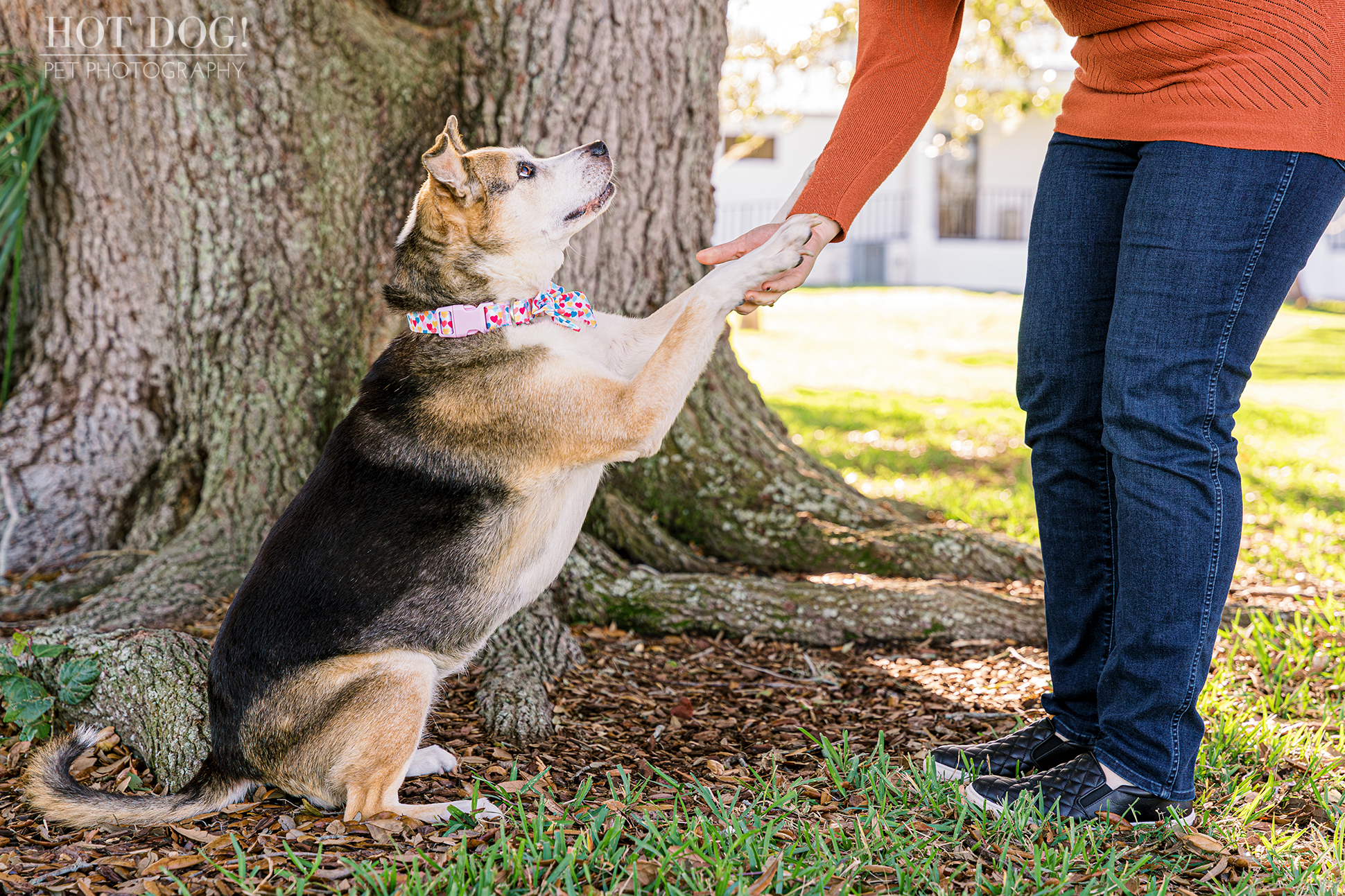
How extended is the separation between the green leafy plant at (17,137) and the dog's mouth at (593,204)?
259 cm

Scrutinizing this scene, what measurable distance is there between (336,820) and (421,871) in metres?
0.39

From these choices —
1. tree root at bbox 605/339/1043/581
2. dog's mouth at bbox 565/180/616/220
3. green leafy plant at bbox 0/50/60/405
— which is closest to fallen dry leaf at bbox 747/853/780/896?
dog's mouth at bbox 565/180/616/220

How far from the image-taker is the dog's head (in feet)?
10.0

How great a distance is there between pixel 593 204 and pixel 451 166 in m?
0.43

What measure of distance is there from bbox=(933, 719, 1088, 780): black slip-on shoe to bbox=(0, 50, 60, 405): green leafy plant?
4177 mm

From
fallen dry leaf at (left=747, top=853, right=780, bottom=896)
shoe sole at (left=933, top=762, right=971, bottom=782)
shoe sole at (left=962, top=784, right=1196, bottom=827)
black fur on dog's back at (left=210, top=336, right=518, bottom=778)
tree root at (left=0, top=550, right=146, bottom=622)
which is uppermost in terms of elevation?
black fur on dog's back at (left=210, top=336, right=518, bottom=778)

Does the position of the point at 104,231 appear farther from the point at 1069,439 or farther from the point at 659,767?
the point at 1069,439

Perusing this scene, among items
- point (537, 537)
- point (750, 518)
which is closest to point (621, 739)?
point (537, 537)

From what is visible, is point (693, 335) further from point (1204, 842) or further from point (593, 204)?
point (1204, 842)

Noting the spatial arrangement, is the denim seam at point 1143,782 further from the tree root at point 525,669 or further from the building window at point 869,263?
the building window at point 869,263

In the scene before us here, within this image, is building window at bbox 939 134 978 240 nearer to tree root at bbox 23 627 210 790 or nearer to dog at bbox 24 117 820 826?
dog at bbox 24 117 820 826

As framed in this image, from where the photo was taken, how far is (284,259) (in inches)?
161

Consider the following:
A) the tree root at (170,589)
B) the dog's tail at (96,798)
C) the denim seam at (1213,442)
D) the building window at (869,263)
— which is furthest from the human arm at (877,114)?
the building window at (869,263)

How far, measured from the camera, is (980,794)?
271 cm
